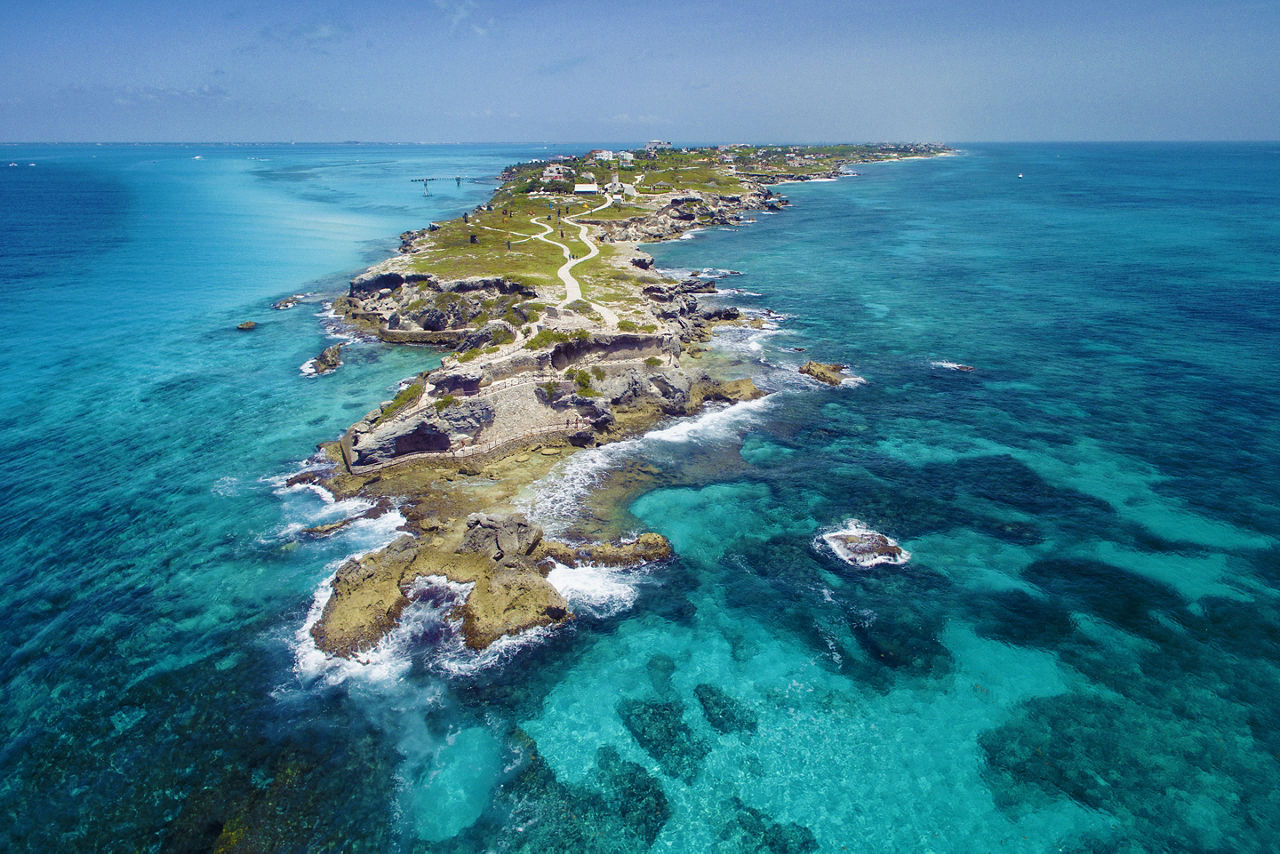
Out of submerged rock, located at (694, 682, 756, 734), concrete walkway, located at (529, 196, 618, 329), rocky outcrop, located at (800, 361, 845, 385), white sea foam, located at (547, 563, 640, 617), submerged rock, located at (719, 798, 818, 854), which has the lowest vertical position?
submerged rock, located at (719, 798, 818, 854)

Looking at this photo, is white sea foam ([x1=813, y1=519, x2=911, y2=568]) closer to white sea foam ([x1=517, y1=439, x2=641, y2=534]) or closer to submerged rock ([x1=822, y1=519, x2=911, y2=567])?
submerged rock ([x1=822, y1=519, x2=911, y2=567])

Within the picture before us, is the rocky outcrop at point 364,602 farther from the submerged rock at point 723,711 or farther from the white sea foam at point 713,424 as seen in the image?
the white sea foam at point 713,424

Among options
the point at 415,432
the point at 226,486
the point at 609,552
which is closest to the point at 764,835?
the point at 609,552

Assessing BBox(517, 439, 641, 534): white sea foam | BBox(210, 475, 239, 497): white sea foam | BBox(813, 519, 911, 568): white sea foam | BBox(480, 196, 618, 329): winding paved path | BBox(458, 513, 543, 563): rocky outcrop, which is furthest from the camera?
BBox(480, 196, 618, 329): winding paved path

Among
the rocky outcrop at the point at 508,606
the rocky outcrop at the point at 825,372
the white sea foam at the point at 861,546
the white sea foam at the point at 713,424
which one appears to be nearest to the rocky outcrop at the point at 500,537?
the rocky outcrop at the point at 508,606

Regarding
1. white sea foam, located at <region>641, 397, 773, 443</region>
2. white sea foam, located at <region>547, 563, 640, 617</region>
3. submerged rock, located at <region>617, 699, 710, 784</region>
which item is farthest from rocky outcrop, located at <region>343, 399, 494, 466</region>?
submerged rock, located at <region>617, 699, 710, 784</region>

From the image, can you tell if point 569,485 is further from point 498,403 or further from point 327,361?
point 327,361

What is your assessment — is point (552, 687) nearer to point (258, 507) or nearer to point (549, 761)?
point (549, 761)

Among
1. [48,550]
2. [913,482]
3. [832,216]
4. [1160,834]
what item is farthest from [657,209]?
[1160,834]
